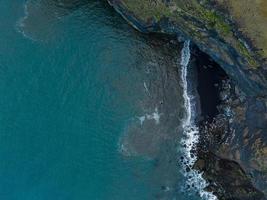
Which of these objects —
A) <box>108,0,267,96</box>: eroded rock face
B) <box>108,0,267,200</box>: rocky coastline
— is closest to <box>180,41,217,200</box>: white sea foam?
<box>108,0,267,200</box>: rocky coastline

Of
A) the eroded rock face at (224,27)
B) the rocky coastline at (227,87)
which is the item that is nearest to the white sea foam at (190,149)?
the rocky coastline at (227,87)

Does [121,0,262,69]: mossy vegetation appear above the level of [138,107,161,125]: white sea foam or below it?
above

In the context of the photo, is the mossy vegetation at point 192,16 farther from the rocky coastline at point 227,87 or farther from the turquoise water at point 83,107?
the turquoise water at point 83,107

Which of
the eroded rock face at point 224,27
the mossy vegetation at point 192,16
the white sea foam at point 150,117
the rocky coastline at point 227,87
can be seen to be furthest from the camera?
the white sea foam at point 150,117

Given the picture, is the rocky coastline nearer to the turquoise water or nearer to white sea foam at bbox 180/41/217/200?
white sea foam at bbox 180/41/217/200

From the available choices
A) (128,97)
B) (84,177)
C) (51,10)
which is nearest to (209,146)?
(128,97)

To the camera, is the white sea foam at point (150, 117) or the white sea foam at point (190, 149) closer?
the white sea foam at point (190, 149)

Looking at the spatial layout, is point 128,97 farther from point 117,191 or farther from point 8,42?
point 8,42
